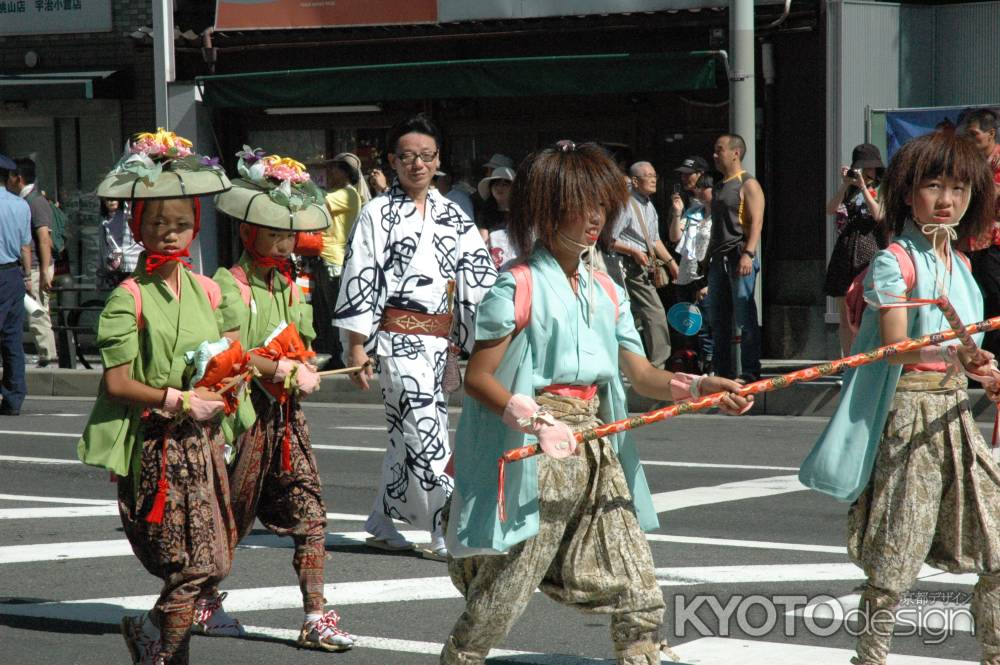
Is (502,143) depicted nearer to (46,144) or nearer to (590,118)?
(590,118)

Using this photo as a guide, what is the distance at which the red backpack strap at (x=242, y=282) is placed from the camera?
18.1 feet

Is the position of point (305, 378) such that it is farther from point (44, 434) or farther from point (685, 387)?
point (44, 434)

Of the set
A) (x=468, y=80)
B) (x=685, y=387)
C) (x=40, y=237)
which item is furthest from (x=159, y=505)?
(x=468, y=80)

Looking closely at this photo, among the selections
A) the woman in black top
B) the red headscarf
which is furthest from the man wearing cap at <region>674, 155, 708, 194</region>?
the red headscarf

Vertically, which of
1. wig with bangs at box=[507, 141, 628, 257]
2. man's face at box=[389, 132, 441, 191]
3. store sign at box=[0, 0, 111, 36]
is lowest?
wig with bangs at box=[507, 141, 628, 257]

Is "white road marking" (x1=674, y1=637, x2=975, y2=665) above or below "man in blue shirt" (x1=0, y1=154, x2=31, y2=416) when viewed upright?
below

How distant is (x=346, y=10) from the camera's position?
17.1 meters

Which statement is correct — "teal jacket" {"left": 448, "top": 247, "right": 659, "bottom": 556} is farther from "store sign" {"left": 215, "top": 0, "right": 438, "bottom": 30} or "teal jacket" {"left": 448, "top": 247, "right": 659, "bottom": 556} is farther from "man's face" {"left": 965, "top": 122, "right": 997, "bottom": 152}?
"store sign" {"left": 215, "top": 0, "right": 438, "bottom": 30}

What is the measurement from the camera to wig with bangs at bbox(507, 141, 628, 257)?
4.12 meters

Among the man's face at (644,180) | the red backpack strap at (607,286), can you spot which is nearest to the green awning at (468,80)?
the man's face at (644,180)

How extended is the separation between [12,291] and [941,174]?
932 cm

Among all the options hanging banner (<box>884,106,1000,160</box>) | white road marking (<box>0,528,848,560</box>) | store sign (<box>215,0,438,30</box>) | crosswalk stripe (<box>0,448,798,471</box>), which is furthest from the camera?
store sign (<box>215,0,438,30</box>)

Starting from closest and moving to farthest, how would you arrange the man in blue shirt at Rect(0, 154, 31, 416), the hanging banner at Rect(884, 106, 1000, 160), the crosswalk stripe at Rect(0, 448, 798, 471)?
the crosswalk stripe at Rect(0, 448, 798, 471) < the man in blue shirt at Rect(0, 154, 31, 416) < the hanging banner at Rect(884, 106, 1000, 160)

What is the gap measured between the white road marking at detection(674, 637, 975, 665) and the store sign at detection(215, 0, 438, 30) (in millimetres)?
12439
